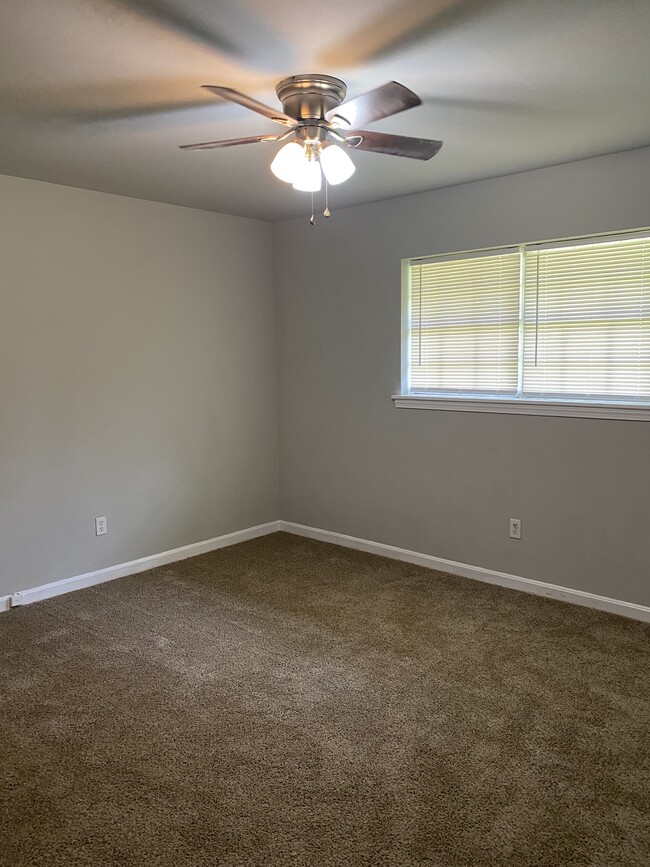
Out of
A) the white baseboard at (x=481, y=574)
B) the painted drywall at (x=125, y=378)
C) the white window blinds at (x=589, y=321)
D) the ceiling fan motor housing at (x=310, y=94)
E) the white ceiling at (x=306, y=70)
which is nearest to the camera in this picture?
the white ceiling at (x=306, y=70)

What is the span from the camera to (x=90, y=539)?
398 cm

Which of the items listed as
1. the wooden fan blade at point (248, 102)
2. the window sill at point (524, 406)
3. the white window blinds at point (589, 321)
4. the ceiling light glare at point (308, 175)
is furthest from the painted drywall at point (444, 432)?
the wooden fan blade at point (248, 102)

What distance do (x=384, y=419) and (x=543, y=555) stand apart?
53.2 inches

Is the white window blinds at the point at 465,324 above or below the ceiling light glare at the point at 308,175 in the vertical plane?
below

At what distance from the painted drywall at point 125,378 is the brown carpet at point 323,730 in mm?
569

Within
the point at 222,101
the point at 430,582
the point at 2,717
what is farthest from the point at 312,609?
the point at 222,101

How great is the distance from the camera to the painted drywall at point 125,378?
3.61m

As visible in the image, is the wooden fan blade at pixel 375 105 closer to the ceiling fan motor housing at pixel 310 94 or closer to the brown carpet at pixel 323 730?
the ceiling fan motor housing at pixel 310 94

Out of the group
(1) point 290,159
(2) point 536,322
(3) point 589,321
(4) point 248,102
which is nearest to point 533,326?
(2) point 536,322

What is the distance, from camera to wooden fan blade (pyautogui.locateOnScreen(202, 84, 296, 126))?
6.28 feet

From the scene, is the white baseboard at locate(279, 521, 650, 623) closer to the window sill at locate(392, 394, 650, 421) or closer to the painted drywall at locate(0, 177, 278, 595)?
the painted drywall at locate(0, 177, 278, 595)

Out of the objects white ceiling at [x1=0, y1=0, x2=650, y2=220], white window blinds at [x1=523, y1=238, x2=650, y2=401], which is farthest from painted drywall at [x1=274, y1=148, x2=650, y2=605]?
white ceiling at [x1=0, y1=0, x2=650, y2=220]

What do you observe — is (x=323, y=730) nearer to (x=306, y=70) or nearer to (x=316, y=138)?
(x=316, y=138)

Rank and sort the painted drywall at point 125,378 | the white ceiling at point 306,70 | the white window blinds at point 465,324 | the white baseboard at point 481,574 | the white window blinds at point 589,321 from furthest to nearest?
the white window blinds at point 465,324 → the painted drywall at point 125,378 → the white baseboard at point 481,574 → the white window blinds at point 589,321 → the white ceiling at point 306,70
